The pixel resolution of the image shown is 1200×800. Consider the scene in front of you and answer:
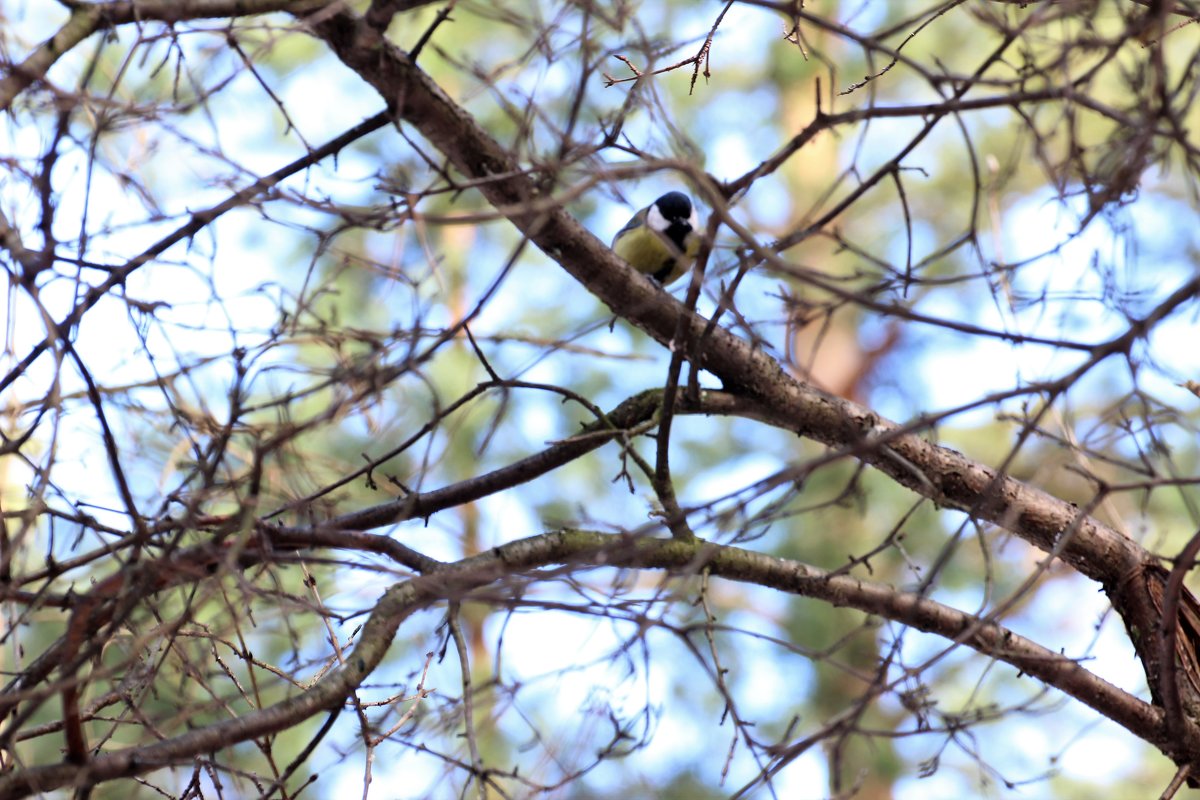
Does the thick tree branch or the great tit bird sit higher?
the great tit bird

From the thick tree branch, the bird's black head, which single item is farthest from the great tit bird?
the thick tree branch

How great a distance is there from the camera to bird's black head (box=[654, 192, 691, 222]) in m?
4.45

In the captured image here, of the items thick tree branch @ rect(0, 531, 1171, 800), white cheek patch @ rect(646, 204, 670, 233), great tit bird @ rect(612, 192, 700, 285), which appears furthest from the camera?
white cheek patch @ rect(646, 204, 670, 233)

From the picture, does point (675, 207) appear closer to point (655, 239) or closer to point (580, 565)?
point (655, 239)

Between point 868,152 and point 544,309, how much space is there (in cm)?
257

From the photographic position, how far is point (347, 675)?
183cm

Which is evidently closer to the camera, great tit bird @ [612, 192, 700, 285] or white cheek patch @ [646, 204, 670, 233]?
great tit bird @ [612, 192, 700, 285]

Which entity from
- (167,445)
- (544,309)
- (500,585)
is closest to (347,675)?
(500,585)

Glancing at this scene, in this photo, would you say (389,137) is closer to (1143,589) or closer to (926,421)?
(1143,589)

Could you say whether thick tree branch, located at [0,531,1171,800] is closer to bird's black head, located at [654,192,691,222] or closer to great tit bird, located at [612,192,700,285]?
great tit bird, located at [612,192,700,285]

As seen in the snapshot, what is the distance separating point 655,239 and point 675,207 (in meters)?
0.55

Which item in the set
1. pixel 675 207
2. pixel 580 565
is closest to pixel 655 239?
pixel 675 207

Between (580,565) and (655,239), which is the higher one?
(655,239)

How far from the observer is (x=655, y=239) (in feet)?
13.0
